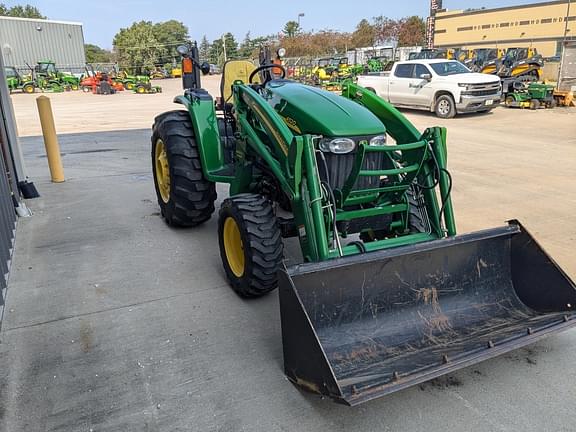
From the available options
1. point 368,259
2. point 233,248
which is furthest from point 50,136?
point 368,259

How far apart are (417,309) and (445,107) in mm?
12733

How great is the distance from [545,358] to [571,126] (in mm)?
11336

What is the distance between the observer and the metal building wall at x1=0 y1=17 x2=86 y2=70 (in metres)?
44.0

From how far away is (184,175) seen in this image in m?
4.79

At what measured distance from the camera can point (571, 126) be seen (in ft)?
40.9

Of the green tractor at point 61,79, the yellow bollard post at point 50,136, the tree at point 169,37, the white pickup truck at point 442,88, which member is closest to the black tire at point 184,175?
the yellow bollard post at point 50,136

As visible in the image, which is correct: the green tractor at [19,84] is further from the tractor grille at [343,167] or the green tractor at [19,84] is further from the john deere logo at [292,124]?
the tractor grille at [343,167]

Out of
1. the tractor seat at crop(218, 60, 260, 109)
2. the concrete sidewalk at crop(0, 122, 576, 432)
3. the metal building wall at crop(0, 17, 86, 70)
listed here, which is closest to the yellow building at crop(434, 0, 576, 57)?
the metal building wall at crop(0, 17, 86, 70)

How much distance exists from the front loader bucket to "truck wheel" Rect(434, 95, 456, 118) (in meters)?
12.0

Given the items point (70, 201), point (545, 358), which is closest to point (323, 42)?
point (70, 201)

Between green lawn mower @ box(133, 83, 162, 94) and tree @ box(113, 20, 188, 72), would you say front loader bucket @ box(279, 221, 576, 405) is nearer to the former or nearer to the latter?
green lawn mower @ box(133, 83, 162, 94)

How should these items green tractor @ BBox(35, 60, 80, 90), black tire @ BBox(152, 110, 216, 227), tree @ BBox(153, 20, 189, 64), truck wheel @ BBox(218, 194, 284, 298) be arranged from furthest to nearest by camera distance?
1. tree @ BBox(153, 20, 189, 64)
2. green tractor @ BBox(35, 60, 80, 90)
3. black tire @ BBox(152, 110, 216, 227)
4. truck wheel @ BBox(218, 194, 284, 298)

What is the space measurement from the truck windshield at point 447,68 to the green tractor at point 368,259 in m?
11.4

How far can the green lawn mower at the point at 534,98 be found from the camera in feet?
51.2
